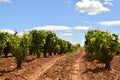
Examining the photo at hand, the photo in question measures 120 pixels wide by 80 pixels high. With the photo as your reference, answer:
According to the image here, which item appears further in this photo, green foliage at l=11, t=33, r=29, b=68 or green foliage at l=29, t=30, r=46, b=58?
green foliage at l=29, t=30, r=46, b=58

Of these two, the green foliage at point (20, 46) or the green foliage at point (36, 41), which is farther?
the green foliage at point (36, 41)

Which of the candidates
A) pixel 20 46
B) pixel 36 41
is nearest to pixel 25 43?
pixel 20 46

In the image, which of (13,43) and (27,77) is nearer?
(27,77)

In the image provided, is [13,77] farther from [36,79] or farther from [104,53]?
[104,53]

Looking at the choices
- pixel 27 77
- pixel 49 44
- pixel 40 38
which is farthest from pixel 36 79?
pixel 49 44

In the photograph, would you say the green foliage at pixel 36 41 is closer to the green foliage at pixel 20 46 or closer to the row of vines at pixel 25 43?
the row of vines at pixel 25 43

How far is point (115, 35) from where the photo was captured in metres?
31.9

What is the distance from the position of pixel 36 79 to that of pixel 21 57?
9200 mm

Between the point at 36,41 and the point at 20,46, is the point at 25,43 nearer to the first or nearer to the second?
the point at 20,46

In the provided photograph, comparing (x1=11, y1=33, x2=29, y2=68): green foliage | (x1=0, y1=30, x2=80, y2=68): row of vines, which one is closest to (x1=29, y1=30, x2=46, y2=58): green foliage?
(x1=0, y1=30, x2=80, y2=68): row of vines

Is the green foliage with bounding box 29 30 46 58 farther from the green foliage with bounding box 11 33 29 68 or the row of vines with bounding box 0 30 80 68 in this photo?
the green foliage with bounding box 11 33 29 68

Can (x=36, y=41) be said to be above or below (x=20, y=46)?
above

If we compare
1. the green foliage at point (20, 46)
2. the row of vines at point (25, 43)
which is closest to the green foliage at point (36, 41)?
the row of vines at point (25, 43)

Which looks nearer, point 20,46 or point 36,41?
point 20,46
